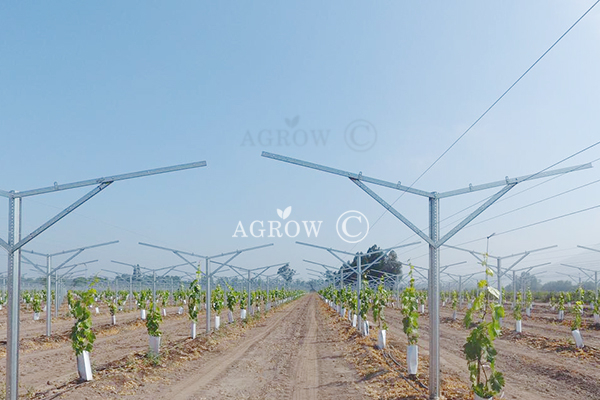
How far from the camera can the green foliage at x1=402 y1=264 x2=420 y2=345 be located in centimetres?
1328

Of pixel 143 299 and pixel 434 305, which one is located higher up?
pixel 434 305

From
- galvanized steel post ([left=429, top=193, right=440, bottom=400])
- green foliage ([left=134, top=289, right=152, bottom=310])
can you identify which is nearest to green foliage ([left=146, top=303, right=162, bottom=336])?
galvanized steel post ([left=429, top=193, right=440, bottom=400])

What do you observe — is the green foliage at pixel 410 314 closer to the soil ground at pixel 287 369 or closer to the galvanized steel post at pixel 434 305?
the soil ground at pixel 287 369

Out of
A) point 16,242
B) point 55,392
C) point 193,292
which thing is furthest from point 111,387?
point 193,292

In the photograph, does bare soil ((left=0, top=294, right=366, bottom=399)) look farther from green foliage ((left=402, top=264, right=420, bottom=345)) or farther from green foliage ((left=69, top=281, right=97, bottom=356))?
green foliage ((left=402, top=264, right=420, bottom=345))

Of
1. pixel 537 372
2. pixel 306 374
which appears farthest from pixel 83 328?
pixel 537 372

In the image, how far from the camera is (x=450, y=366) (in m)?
15.2

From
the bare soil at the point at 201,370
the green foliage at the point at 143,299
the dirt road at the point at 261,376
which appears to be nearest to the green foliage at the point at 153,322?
the bare soil at the point at 201,370

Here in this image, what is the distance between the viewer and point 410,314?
45.5 ft

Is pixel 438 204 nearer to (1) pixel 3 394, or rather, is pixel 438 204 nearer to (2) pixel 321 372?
(2) pixel 321 372

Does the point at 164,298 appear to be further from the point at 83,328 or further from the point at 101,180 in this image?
the point at 101,180

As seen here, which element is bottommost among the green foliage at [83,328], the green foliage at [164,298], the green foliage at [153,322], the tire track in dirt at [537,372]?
the green foliage at [164,298]

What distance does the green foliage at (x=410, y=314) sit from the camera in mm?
13281

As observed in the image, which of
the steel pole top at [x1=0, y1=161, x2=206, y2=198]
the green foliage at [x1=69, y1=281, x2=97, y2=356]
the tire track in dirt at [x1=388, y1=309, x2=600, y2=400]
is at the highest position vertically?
the steel pole top at [x1=0, y1=161, x2=206, y2=198]
